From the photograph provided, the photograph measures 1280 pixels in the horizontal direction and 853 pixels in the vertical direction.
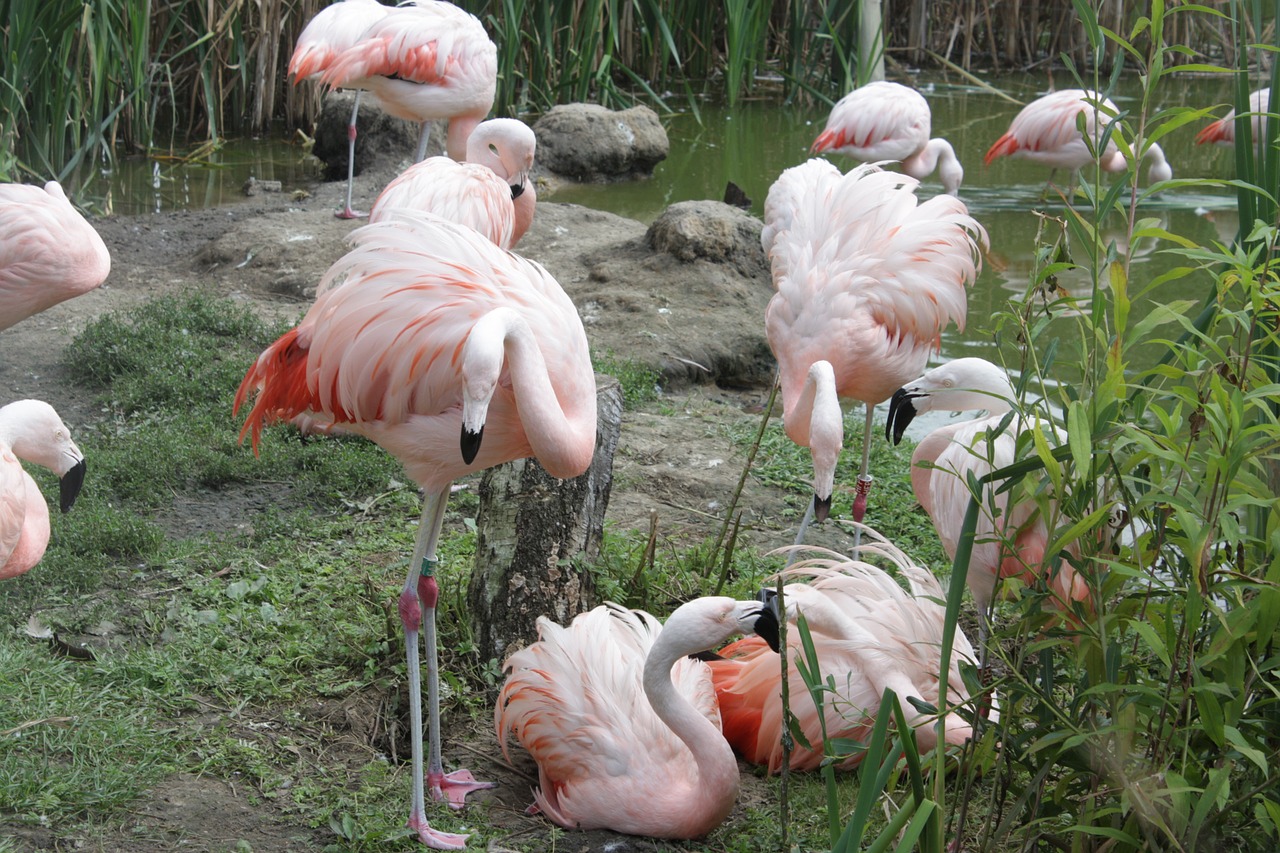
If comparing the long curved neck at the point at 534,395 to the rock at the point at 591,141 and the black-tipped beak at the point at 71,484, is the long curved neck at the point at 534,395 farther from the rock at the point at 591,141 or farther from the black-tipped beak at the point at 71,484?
the rock at the point at 591,141

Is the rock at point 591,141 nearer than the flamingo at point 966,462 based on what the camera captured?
No

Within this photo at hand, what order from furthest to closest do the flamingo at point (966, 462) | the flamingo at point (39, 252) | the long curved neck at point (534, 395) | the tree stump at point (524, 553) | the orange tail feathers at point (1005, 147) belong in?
the orange tail feathers at point (1005, 147) → the flamingo at point (39, 252) → the tree stump at point (524, 553) → the flamingo at point (966, 462) → the long curved neck at point (534, 395)

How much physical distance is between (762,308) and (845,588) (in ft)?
11.0

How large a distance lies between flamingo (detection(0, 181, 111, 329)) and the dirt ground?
1.79ft

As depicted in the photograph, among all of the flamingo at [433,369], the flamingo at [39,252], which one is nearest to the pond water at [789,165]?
the flamingo at [39,252]

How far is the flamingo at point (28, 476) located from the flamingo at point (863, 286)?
2197 mm

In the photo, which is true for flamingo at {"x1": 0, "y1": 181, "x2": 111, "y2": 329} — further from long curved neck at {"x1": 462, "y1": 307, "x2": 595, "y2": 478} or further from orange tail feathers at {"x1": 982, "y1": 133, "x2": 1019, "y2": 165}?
orange tail feathers at {"x1": 982, "y1": 133, "x2": 1019, "y2": 165}

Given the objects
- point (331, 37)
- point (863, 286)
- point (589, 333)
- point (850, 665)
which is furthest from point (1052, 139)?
point (850, 665)

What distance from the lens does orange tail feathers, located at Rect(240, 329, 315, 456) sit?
3209 mm

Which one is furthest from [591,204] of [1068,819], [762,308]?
[1068,819]

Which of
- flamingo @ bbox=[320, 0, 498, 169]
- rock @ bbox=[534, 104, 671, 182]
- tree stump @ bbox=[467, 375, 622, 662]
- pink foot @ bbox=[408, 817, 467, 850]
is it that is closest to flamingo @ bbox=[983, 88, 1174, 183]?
rock @ bbox=[534, 104, 671, 182]

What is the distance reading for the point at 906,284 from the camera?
4148 mm

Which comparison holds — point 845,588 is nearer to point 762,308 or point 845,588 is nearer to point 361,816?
point 361,816

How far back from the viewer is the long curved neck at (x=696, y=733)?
2811mm
